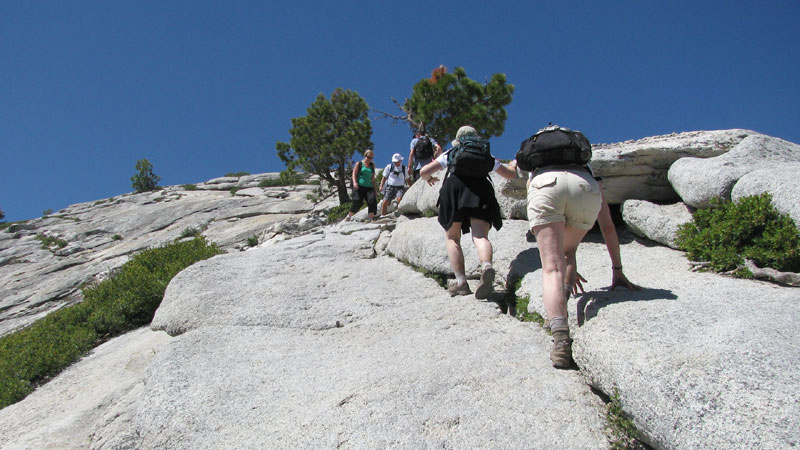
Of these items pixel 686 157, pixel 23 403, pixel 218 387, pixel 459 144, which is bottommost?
pixel 23 403

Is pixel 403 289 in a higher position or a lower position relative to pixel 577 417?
higher

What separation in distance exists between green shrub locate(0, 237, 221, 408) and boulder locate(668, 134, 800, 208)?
9.07 meters

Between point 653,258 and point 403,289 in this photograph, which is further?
point 403,289

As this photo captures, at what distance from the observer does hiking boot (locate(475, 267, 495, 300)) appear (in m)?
5.66

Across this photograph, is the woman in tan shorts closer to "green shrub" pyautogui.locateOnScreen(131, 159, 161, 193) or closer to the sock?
the sock

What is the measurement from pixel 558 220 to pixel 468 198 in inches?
80.9

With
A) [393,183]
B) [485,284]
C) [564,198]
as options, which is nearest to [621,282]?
[564,198]

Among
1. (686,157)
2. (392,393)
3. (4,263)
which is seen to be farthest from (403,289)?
(4,263)

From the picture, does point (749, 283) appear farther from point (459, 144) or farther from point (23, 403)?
point (23, 403)

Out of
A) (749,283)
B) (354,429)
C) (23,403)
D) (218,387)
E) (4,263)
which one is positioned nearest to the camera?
(354,429)

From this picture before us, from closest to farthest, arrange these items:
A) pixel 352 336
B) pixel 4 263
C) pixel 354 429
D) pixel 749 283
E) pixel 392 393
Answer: pixel 354 429
pixel 392 393
pixel 749 283
pixel 352 336
pixel 4 263

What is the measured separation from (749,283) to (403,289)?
162 inches

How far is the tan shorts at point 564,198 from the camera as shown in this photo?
4020mm

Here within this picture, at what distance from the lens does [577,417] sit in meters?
3.34
